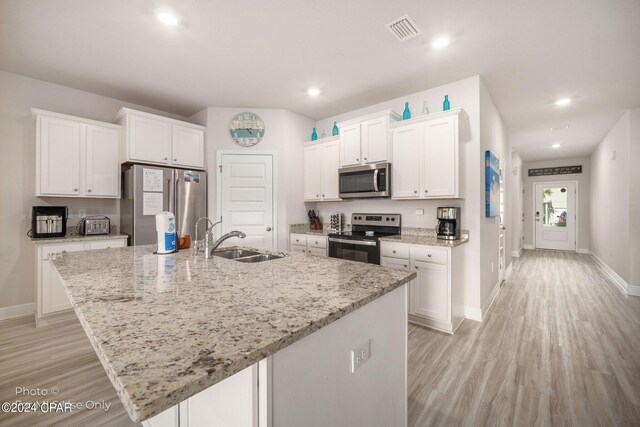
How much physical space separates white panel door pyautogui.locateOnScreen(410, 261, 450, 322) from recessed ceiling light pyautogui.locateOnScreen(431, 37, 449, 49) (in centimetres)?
202

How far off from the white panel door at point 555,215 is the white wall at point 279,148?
25.5 feet

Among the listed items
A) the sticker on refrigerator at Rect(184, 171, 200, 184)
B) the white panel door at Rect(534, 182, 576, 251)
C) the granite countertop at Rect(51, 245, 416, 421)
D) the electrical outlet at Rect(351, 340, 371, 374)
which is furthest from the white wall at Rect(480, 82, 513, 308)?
the white panel door at Rect(534, 182, 576, 251)

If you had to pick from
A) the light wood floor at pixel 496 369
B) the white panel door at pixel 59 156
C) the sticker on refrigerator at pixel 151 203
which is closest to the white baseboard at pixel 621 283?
the light wood floor at pixel 496 369

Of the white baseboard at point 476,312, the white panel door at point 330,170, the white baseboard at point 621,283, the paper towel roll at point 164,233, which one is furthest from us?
the white panel door at point 330,170

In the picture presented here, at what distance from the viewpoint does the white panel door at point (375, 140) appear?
3432 mm

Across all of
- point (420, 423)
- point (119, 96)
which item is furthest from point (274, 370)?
point (119, 96)

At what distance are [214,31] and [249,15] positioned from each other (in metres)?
0.39

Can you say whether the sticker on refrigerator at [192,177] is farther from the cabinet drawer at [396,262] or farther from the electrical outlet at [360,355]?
the electrical outlet at [360,355]

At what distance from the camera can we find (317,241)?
3.82 meters

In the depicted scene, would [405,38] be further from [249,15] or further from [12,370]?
[12,370]

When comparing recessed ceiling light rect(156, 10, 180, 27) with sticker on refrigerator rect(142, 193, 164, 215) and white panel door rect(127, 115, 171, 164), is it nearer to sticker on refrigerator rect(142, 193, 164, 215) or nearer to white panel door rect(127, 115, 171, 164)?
white panel door rect(127, 115, 171, 164)

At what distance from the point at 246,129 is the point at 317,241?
195cm

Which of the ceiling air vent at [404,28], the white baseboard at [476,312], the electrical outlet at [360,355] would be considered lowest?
the white baseboard at [476,312]

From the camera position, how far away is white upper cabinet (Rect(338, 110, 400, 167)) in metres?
3.43
